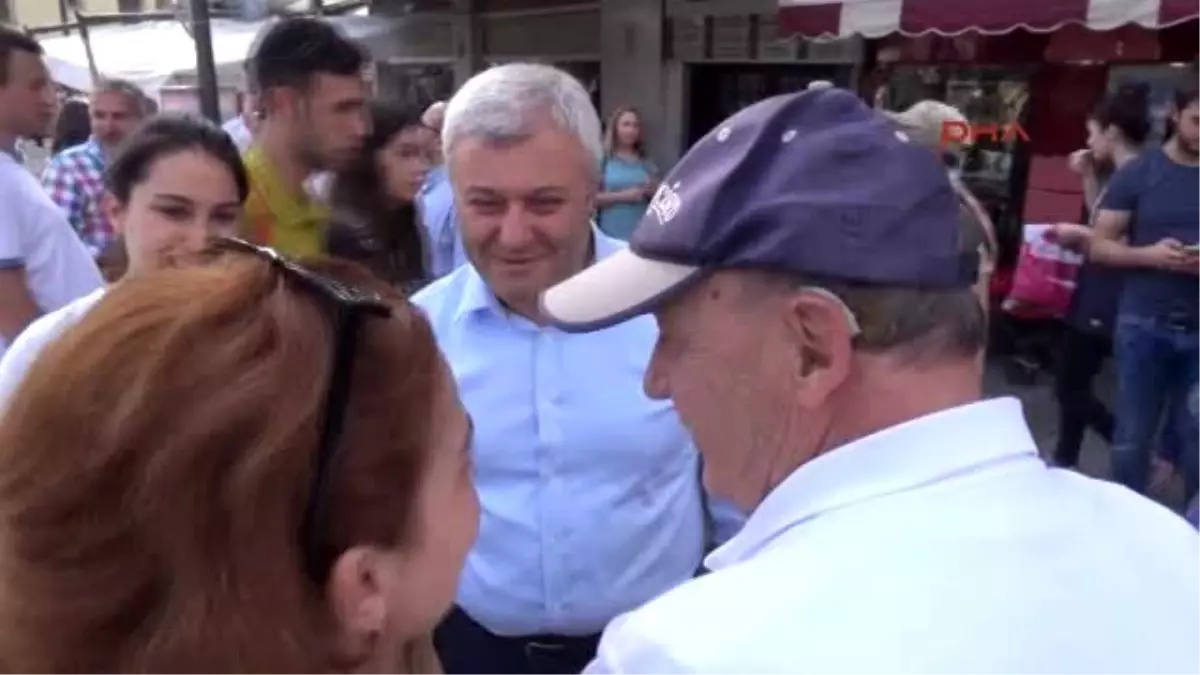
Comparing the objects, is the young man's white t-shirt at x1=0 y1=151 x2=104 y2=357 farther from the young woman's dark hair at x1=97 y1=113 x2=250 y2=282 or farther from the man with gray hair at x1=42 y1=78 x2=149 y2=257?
the man with gray hair at x1=42 y1=78 x2=149 y2=257

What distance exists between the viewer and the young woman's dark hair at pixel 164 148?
2.45 metres

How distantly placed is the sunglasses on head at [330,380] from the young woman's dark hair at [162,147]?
1.55 metres

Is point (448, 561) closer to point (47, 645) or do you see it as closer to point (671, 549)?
point (47, 645)

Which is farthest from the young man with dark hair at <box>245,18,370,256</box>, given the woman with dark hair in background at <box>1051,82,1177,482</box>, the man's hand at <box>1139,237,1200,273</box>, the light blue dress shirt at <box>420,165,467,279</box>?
the woman with dark hair in background at <box>1051,82,1177,482</box>

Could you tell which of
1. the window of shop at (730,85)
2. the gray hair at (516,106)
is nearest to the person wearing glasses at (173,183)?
the gray hair at (516,106)

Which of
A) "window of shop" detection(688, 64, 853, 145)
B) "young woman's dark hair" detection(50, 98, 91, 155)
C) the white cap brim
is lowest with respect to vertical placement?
"window of shop" detection(688, 64, 853, 145)

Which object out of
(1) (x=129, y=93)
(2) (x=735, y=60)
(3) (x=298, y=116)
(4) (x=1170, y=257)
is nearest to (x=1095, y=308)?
(4) (x=1170, y=257)

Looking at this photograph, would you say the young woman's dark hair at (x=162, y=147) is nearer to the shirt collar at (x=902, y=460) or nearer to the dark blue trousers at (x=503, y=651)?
the dark blue trousers at (x=503, y=651)

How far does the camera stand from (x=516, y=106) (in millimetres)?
2166

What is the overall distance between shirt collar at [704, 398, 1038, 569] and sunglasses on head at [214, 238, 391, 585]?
0.35 meters

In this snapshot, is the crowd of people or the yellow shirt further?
the yellow shirt

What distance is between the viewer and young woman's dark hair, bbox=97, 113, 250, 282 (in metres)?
2.45

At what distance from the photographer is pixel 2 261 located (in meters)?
3.39

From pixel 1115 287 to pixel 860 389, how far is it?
13.9ft
